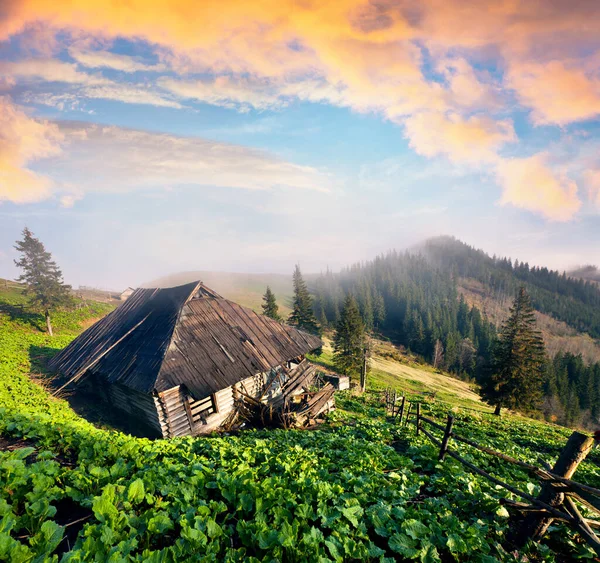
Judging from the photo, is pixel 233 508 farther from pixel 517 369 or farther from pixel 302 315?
pixel 302 315

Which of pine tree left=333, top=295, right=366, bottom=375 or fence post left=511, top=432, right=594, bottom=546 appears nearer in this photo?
fence post left=511, top=432, right=594, bottom=546

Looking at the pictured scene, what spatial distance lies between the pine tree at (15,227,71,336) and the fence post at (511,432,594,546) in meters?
44.0

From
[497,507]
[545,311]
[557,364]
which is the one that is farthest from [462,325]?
[497,507]

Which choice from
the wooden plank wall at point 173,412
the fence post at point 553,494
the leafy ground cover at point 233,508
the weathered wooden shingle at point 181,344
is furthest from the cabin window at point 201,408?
the fence post at point 553,494

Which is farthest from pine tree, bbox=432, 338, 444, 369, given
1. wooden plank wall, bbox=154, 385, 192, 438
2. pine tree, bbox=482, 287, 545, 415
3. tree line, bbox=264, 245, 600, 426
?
wooden plank wall, bbox=154, 385, 192, 438

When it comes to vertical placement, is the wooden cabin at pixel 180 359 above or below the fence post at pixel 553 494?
below

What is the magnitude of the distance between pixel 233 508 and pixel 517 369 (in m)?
40.5

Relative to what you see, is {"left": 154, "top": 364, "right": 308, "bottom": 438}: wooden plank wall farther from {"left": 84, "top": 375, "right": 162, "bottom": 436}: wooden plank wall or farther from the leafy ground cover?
the leafy ground cover

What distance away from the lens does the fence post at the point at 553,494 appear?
171 inches

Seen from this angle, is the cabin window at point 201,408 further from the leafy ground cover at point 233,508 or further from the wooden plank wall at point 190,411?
the leafy ground cover at point 233,508

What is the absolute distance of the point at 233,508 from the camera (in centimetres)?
444

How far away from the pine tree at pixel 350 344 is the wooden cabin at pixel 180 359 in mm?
22153

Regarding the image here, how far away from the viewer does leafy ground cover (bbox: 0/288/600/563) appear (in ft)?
11.0

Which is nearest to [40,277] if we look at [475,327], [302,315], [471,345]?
[302,315]
